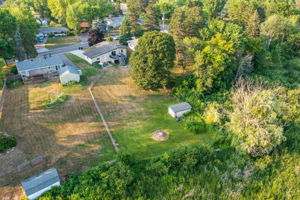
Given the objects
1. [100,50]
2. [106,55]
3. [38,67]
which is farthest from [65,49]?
[38,67]

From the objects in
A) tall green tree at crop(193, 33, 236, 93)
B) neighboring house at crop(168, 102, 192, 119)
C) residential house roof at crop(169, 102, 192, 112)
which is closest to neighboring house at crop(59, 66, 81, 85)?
neighboring house at crop(168, 102, 192, 119)

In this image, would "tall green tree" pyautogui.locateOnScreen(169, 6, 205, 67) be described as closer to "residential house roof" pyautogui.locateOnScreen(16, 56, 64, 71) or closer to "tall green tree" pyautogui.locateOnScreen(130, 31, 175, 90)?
"tall green tree" pyautogui.locateOnScreen(130, 31, 175, 90)

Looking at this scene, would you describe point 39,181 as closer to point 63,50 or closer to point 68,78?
point 68,78

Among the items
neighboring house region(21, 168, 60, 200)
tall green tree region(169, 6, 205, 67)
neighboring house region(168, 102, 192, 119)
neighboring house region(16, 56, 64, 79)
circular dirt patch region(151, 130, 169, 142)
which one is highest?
tall green tree region(169, 6, 205, 67)

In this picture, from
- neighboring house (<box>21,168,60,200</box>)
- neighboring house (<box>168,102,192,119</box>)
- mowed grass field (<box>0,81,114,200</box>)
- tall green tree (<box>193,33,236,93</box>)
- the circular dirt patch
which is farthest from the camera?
tall green tree (<box>193,33,236,93</box>)

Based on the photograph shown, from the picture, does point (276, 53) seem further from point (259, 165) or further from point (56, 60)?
point (56, 60)

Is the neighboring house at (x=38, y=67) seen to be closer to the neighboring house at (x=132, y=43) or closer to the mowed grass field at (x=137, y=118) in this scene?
the mowed grass field at (x=137, y=118)
